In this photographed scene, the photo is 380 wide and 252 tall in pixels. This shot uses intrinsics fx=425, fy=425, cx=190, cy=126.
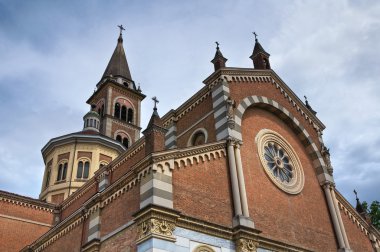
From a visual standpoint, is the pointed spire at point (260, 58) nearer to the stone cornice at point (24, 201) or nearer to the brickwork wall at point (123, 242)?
the brickwork wall at point (123, 242)

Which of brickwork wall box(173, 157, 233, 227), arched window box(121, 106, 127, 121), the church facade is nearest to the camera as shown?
the church facade

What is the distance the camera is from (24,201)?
1096 inches

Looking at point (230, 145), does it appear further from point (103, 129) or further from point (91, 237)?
point (103, 129)

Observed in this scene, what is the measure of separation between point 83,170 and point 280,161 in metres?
19.1

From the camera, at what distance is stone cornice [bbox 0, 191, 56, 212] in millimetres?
27109

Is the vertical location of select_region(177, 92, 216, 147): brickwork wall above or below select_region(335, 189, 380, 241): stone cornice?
above

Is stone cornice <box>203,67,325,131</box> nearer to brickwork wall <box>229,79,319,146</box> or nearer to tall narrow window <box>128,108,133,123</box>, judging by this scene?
brickwork wall <box>229,79,319,146</box>

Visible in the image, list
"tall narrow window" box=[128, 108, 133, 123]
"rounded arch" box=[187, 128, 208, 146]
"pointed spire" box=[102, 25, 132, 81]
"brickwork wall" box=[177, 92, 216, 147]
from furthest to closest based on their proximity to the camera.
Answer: "pointed spire" box=[102, 25, 132, 81] → "tall narrow window" box=[128, 108, 133, 123] → "rounded arch" box=[187, 128, 208, 146] → "brickwork wall" box=[177, 92, 216, 147]

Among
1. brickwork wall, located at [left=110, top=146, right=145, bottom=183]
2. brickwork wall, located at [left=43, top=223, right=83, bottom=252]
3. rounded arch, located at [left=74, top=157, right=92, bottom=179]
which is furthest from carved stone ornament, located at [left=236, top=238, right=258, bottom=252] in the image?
rounded arch, located at [left=74, top=157, right=92, bottom=179]

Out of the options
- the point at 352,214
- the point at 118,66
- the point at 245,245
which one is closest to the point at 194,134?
the point at 245,245

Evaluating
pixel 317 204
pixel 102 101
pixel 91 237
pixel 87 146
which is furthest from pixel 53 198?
pixel 317 204

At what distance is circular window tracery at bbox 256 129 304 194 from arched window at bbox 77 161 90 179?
60.1 feet

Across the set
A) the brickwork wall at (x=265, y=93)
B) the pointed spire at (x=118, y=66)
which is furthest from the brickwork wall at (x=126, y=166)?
the pointed spire at (x=118, y=66)

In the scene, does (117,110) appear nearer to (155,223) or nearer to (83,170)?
(83,170)
